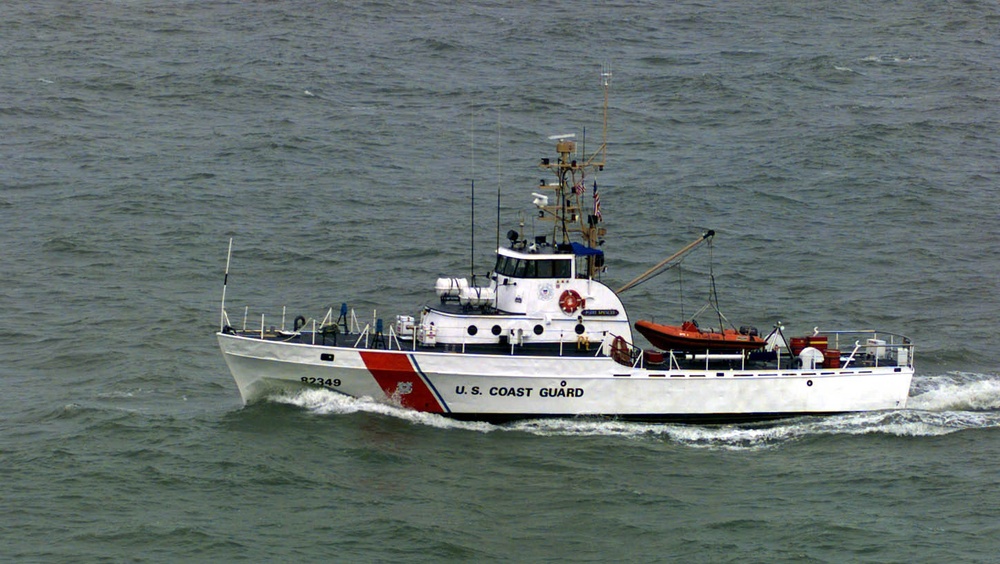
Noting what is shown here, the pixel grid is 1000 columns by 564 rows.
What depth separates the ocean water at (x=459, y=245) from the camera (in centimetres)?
2997

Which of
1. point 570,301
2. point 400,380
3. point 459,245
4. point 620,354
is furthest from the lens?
point 459,245

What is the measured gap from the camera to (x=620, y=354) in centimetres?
3597

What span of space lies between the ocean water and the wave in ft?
0.37

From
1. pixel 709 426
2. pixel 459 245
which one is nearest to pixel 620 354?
pixel 709 426

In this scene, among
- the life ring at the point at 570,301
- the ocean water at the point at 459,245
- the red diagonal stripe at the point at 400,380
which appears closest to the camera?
the ocean water at the point at 459,245

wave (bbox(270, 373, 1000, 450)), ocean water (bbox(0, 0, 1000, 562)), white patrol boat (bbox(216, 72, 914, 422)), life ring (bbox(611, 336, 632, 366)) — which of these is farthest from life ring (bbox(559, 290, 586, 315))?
→ ocean water (bbox(0, 0, 1000, 562))

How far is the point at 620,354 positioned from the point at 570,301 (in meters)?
2.03

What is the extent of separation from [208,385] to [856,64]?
47.9 metres

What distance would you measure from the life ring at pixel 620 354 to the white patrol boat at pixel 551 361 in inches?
1.5

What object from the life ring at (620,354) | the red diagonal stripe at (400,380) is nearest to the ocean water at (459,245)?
the red diagonal stripe at (400,380)

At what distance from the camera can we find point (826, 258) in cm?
5069

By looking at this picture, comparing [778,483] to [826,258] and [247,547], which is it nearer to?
[247,547]

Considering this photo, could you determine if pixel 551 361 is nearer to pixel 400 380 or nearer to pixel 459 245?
pixel 400 380

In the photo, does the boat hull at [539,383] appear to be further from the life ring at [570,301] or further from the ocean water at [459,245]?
the life ring at [570,301]
